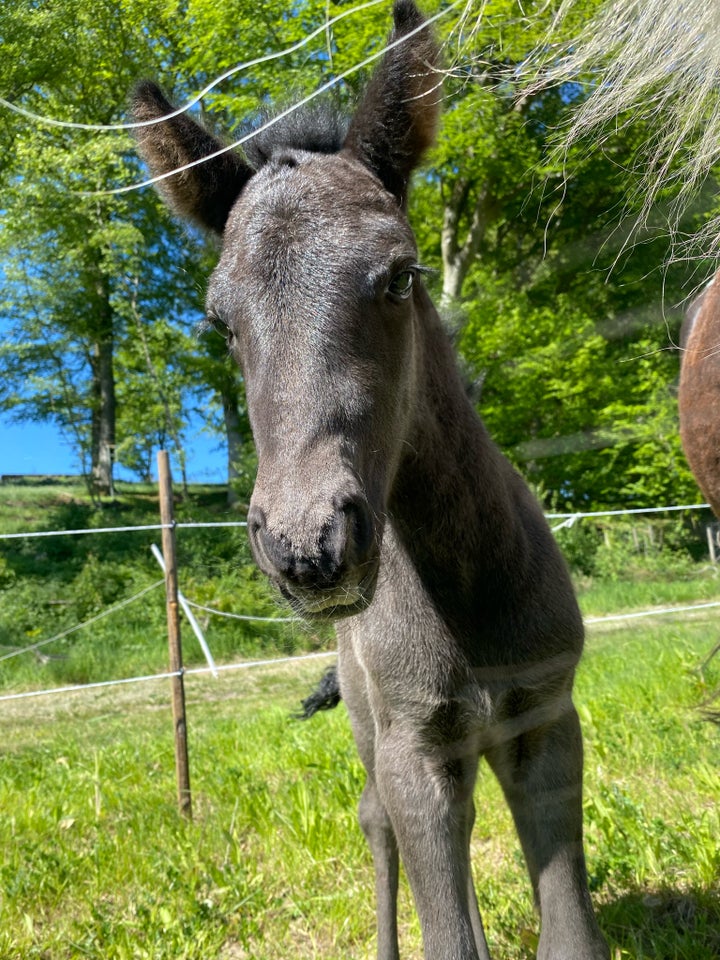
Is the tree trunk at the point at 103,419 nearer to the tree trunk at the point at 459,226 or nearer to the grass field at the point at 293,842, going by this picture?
the tree trunk at the point at 459,226

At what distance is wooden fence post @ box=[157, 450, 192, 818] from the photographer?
167 inches

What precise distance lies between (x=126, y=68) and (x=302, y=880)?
306cm

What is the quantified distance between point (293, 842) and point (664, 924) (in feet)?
5.00

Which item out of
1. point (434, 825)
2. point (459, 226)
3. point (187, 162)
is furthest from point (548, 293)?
point (434, 825)

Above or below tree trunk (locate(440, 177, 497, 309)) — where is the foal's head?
below

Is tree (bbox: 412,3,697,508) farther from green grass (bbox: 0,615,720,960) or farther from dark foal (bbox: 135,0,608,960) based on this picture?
green grass (bbox: 0,615,720,960)

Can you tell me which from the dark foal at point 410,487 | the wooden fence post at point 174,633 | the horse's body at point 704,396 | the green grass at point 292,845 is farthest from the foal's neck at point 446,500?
the wooden fence post at point 174,633

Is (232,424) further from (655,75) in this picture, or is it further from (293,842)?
(655,75)

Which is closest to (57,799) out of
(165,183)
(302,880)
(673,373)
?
(302,880)

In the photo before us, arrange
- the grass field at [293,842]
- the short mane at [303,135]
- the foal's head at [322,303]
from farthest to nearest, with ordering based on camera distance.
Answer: the grass field at [293,842], the short mane at [303,135], the foal's head at [322,303]

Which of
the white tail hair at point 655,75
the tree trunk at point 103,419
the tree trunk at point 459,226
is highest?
the tree trunk at point 103,419

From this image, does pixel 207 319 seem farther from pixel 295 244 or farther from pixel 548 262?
pixel 548 262

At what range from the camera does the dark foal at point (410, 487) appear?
69.8 inches

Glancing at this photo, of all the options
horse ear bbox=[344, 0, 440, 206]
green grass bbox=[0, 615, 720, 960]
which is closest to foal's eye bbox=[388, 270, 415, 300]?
horse ear bbox=[344, 0, 440, 206]
